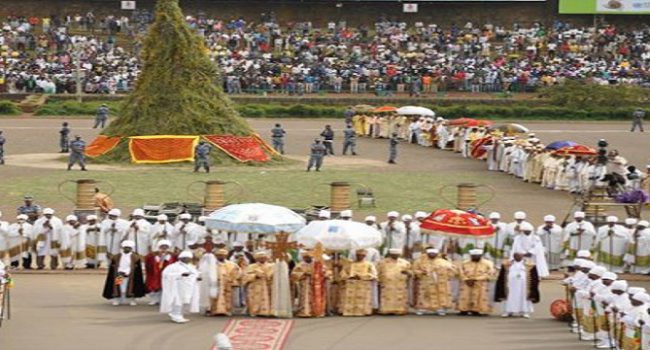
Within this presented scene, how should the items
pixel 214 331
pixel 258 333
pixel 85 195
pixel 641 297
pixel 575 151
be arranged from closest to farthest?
1. pixel 641 297
2. pixel 258 333
3. pixel 214 331
4. pixel 85 195
5. pixel 575 151

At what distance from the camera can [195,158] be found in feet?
138

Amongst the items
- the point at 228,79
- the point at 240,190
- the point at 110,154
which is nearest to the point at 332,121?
the point at 228,79

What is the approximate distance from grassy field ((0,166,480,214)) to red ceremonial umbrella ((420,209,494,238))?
9.81m

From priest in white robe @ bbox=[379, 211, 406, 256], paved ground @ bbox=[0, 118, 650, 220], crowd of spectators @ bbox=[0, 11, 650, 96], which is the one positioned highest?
crowd of spectators @ bbox=[0, 11, 650, 96]

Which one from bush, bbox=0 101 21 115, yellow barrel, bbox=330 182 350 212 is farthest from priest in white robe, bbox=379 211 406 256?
bush, bbox=0 101 21 115

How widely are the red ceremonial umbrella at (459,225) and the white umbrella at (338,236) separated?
1390mm

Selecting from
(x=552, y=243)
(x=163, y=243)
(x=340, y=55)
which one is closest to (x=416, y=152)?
(x=340, y=55)

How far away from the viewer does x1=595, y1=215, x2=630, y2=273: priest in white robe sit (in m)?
28.1

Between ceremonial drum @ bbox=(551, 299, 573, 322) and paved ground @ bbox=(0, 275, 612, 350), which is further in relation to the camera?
ceremonial drum @ bbox=(551, 299, 573, 322)

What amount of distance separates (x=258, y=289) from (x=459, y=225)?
3654 mm

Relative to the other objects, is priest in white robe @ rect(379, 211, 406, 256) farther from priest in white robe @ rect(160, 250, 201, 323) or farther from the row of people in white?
priest in white robe @ rect(160, 250, 201, 323)

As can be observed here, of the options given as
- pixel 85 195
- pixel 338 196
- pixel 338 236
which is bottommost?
pixel 338 196

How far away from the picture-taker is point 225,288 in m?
23.8

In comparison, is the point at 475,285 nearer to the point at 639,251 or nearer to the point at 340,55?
the point at 639,251
